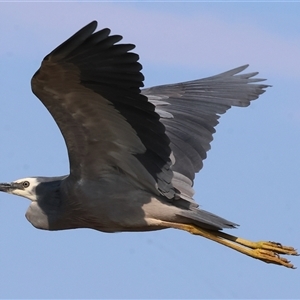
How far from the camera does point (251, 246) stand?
8.93 meters

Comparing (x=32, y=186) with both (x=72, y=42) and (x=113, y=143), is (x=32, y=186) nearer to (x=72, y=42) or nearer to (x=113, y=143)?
(x=113, y=143)

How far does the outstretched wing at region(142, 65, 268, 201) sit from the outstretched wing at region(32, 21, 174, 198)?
2.21 feet

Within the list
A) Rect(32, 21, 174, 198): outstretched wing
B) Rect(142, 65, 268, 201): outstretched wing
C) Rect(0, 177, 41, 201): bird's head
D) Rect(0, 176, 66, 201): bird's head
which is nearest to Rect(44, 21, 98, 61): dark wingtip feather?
Rect(32, 21, 174, 198): outstretched wing

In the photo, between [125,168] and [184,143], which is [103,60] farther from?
[184,143]

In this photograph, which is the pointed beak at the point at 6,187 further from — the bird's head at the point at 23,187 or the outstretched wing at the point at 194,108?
the outstretched wing at the point at 194,108

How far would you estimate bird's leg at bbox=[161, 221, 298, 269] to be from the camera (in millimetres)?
8742

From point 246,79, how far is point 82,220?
9.85 ft

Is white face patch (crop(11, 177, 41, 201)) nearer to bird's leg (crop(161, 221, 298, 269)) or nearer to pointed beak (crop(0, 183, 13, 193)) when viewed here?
pointed beak (crop(0, 183, 13, 193))

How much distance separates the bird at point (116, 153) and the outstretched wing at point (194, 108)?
1cm

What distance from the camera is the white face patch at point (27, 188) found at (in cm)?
895

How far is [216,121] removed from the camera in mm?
9727

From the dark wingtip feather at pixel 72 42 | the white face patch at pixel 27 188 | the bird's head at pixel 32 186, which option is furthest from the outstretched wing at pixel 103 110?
the white face patch at pixel 27 188

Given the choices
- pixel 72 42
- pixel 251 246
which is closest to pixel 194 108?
pixel 251 246

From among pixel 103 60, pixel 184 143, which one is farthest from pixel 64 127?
pixel 184 143
